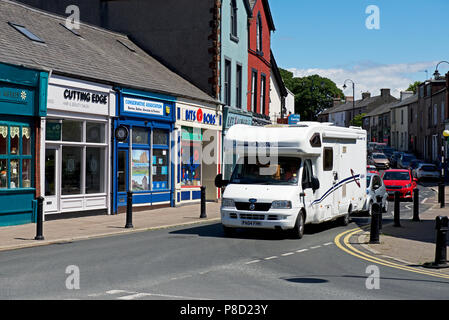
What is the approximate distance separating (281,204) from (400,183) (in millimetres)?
19168

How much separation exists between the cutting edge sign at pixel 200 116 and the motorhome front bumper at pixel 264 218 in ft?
41.4

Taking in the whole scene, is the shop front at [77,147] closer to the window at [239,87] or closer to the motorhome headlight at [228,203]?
the motorhome headlight at [228,203]

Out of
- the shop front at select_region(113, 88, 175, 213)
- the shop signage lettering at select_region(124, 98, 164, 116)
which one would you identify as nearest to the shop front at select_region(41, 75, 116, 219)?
the shop front at select_region(113, 88, 175, 213)

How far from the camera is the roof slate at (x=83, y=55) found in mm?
20156

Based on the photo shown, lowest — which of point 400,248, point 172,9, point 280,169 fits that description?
point 400,248

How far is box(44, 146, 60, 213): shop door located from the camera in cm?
2019

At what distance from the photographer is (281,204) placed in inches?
607

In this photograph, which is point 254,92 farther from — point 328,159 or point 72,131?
point 328,159

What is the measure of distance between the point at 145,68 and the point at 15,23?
689cm

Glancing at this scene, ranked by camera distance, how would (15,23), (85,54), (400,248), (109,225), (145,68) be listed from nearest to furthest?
(400,248) < (109,225) < (15,23) < (85,54) < (145,68)

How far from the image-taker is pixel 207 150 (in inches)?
1224

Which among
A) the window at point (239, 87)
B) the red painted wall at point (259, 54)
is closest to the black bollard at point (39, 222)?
the window at point (239, 87)
